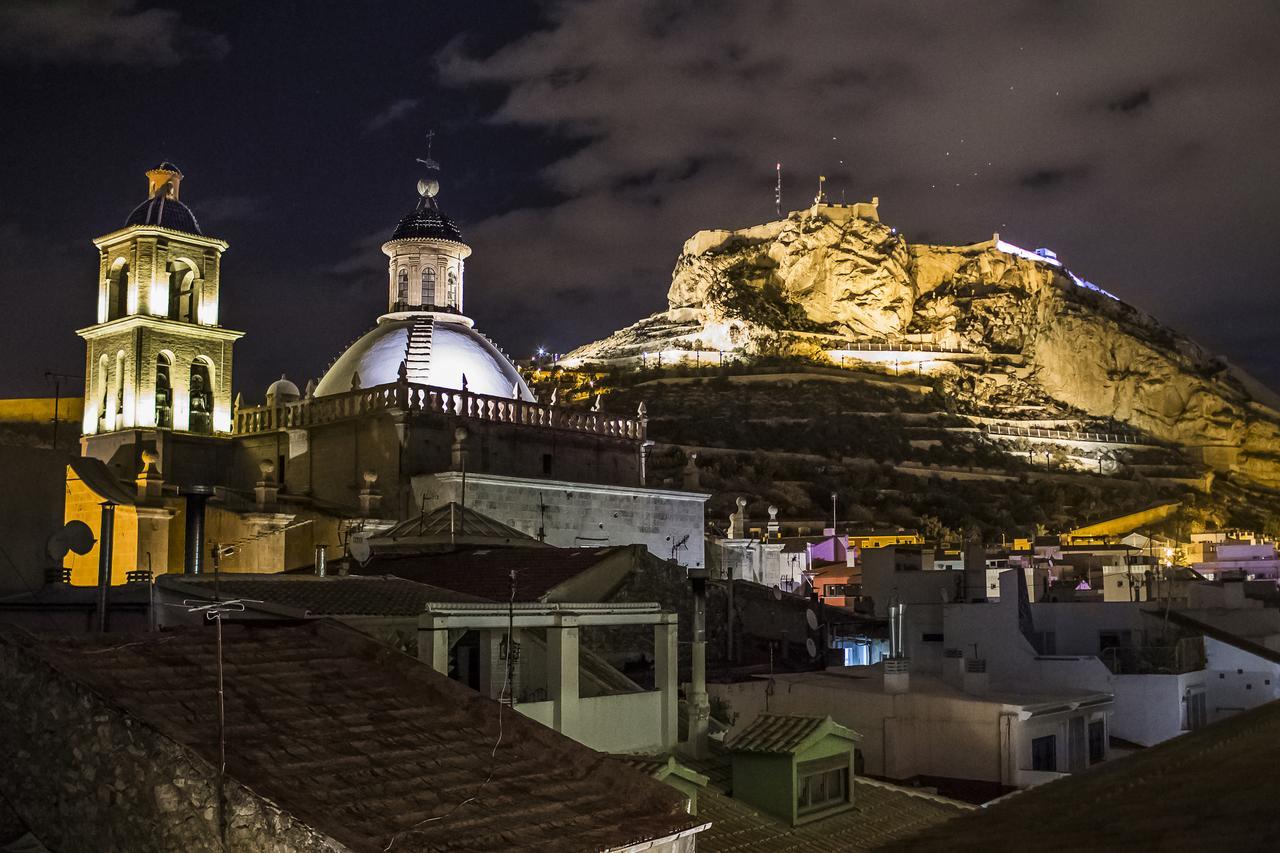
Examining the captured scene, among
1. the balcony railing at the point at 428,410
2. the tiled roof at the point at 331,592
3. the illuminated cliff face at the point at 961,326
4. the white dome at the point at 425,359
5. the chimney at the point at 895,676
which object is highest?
the illuminated cliff face at the point at 961,326

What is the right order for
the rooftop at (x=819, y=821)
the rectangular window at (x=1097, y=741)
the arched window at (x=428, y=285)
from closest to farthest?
1. the rooftop at (x=819, y=821)
2. the rectangular window at (x=1097, y=741)
3. the arched window at (x=428, y=285)

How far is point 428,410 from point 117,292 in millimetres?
10304

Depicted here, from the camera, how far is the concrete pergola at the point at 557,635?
11133 millimetres

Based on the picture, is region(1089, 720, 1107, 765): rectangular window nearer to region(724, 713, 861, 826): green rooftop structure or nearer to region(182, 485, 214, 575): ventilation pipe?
region(724, 713, 861, 826): green rooftop structure

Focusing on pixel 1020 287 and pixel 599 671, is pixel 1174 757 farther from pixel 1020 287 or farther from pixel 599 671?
pixel 1020 287

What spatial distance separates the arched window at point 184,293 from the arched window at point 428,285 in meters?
6.06

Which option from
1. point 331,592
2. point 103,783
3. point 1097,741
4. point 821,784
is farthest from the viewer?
point 1097,741

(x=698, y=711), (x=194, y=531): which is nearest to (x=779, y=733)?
(x=698, y=711)

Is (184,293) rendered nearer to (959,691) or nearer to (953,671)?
(953,671)

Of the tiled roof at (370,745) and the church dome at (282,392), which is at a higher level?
the church dome at (282,392)

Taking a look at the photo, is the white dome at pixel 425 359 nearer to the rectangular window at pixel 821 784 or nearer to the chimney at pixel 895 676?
the chimney at pixel 895 676

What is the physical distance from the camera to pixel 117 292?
34875mm

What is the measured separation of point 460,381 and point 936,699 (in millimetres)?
18445

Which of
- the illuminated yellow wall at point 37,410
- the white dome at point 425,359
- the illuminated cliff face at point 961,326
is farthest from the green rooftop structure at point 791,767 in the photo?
the illuminated cliff face at point 961,326
